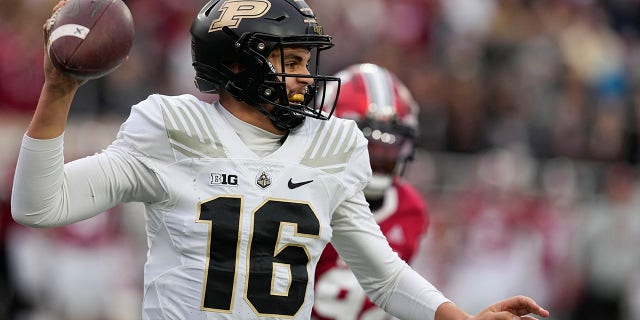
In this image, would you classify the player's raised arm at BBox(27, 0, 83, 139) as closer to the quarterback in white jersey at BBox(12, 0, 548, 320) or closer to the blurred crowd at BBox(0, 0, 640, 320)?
the quarterback in white jersey at BBox(12, 0, 548, 320)

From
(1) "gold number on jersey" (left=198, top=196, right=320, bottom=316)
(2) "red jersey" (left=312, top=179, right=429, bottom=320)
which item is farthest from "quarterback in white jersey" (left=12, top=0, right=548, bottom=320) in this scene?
(2) "red jersey" (left=312, top=179, right=429, bottom=320)

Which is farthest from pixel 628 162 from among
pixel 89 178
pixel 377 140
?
pixel 89 178

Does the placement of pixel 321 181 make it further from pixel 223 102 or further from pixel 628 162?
pixel 628 162

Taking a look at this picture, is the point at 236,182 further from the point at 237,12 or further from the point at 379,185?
the point at 379,185

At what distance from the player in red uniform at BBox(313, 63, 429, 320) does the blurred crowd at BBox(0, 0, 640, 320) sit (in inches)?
140

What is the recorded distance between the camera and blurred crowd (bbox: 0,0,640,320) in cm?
910

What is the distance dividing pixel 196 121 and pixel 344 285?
176cm

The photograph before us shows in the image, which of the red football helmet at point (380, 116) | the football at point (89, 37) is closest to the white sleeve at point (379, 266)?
the football at point (89, 37)

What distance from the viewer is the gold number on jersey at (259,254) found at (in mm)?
3244

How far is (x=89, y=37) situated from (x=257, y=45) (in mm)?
545

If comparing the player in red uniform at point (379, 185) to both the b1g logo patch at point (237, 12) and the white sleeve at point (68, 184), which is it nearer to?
the b1g logo patch at point (237, 12)

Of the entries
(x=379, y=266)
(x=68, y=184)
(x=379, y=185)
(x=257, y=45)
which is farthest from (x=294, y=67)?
(x=379, y=185)

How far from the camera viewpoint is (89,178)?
3.15 m

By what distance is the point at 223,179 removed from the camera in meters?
3.29
